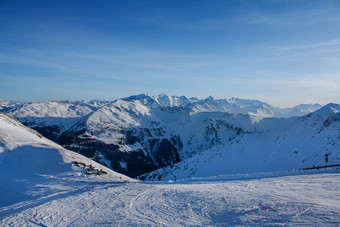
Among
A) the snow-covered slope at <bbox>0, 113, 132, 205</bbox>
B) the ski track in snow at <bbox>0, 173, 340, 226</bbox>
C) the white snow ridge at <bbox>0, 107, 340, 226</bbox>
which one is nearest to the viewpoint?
the ski track in snow at <bbox>0, 173, 340, 226</bbox>

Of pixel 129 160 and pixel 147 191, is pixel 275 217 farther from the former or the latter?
pixel 129 160

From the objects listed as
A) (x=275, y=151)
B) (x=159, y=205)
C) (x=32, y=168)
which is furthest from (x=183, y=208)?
(x=275, y=151)

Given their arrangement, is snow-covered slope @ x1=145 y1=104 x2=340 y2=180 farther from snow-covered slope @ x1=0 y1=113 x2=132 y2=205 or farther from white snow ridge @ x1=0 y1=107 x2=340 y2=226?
snow-covered slope @ x1=0 y1=113 x2=132 y2=205

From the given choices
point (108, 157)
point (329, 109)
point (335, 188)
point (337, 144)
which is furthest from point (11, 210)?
point (108, 157)

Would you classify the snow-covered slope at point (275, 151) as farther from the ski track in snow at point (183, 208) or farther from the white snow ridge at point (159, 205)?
the white snow ridge at point (159, 205)

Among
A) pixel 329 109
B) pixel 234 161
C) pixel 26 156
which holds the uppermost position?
pixel 329 109

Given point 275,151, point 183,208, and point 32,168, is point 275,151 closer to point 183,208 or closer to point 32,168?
point 183,208

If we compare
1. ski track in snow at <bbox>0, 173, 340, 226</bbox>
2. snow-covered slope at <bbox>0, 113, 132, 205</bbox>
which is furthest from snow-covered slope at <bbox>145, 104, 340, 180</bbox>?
snow-covered slope at <bbox>0, 113, 132, 205</bbox>
